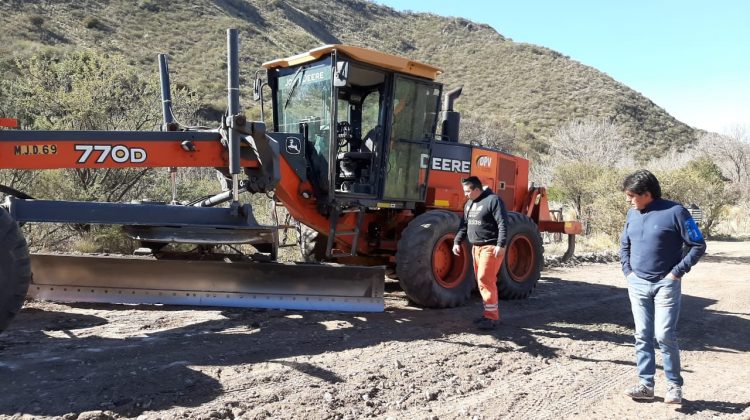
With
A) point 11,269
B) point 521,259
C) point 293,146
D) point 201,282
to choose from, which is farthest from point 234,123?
point 521,259

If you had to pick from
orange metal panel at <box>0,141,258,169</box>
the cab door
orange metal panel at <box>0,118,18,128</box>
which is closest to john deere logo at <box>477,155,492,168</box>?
the cab door

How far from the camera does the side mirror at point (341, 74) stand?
6.08 m

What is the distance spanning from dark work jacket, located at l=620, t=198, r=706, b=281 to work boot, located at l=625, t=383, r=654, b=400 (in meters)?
0.79

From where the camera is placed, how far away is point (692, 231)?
407cm

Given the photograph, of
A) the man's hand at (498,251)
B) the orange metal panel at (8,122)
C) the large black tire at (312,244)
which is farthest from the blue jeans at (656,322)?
the orange metal panel at (8,122)

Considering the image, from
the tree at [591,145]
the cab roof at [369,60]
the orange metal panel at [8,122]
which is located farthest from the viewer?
the tree at [591,145]

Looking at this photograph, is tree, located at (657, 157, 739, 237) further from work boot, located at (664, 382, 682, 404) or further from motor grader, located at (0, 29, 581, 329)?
work boot, located at (664, 382, 682, 404)

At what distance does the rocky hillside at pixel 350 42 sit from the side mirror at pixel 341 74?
1630cm

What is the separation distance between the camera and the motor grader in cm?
509

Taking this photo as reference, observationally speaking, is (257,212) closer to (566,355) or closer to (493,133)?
(566,355)

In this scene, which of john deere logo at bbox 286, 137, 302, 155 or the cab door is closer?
john deere logo at bbox 286, 137, 302, 155

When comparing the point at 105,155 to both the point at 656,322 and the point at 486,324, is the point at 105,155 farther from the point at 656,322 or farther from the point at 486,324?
the point at 656,322

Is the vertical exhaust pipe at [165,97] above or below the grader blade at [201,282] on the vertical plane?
above

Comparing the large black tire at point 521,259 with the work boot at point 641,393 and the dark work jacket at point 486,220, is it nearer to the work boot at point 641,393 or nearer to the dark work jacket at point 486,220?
the dark work jacket at point 486,220
